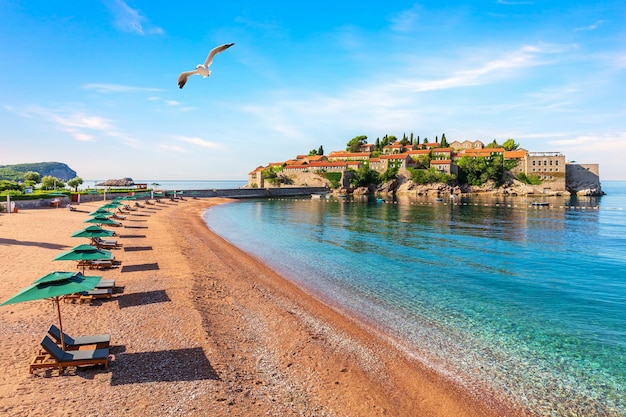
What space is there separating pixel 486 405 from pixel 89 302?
12.6m

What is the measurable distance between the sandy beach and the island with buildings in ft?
330

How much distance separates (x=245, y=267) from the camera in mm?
20531

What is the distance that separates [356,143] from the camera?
146500 millimetres

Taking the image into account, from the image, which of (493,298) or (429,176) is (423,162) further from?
(493,298)

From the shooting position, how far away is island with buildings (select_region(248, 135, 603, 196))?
346 ft

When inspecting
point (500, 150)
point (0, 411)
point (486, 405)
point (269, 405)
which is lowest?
point (486, 405)

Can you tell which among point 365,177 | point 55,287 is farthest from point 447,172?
point 55,287

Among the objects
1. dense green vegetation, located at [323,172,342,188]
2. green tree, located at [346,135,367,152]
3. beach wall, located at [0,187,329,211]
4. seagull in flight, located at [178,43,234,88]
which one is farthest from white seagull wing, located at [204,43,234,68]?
green tree, located at [346,135,367,152]

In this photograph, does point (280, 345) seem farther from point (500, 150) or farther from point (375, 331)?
point (500, 150)

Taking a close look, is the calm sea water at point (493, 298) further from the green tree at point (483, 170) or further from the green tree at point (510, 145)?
the green tree at point (510, 145)

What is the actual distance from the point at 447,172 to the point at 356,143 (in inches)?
1813

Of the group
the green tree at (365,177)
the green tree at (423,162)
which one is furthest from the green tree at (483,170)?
the green tree at (365,177)

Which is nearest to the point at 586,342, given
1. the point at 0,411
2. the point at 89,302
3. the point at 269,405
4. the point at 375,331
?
the point at 375,331

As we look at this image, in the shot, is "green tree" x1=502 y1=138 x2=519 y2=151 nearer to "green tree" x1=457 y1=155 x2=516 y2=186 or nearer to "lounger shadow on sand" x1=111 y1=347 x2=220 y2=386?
"green tree" x1=457 y1=155 x2=516 y2=186
